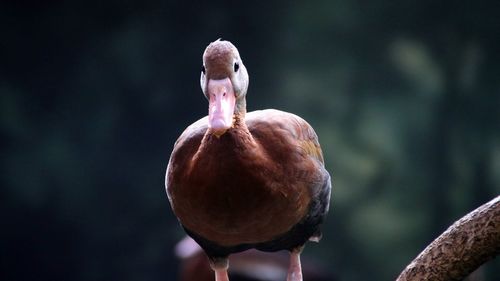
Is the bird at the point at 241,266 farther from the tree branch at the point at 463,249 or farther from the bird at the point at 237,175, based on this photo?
the tree branch at the point at 463,249

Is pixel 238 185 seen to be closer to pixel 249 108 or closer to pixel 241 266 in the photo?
pixel 241 266

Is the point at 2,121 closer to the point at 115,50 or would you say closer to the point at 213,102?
the point at 115,50

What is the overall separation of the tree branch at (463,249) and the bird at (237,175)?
289 millimetres

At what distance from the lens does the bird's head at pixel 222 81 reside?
1.20 meters

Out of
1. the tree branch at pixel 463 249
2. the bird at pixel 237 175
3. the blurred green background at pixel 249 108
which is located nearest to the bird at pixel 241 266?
the blurred green background at pixel 249 108

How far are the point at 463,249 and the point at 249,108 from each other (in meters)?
2.02

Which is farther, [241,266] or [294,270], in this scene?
[241,266]

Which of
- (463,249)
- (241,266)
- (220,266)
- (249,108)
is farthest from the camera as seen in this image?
(249,108)

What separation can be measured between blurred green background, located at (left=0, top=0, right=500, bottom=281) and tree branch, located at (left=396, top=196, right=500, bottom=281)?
1915mm

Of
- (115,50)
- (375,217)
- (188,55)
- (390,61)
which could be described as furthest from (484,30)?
(115,50)

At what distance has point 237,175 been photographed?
1302 millimetres

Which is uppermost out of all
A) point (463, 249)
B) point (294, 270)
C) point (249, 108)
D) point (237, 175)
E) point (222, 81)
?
point (222, 81)

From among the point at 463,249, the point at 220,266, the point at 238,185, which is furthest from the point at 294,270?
the point at 463,249

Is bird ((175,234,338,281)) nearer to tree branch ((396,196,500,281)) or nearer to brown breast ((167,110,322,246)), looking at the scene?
brown breast ((167,110,322,246))
